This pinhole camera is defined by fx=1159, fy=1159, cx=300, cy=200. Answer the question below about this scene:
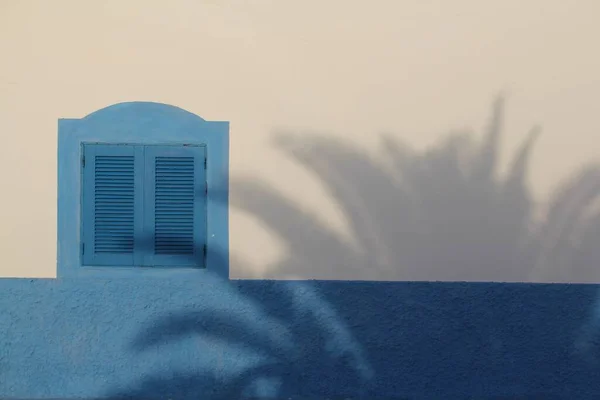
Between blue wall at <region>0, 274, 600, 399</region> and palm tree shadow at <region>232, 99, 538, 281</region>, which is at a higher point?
palm tree shadow at <region>232, 99, 538, 281</region>

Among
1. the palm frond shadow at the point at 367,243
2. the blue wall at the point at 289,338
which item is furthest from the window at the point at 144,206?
the palm frond shadow at the point at 367,243

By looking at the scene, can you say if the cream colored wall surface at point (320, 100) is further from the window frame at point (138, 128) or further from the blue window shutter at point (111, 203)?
the blue window shutter at point (111, 203)

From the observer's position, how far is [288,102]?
25.0 feet

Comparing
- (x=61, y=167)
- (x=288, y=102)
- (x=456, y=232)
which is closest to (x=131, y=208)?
(x=61, y=167)

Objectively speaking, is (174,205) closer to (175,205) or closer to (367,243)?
(175,205)

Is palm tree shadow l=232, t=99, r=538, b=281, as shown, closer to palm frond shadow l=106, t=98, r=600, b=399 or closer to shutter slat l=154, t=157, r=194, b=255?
palm frond shadow l=106, t=98, r=600, b=399

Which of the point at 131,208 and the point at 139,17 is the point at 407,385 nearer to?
the point at 131,208

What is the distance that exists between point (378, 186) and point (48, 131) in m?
2.20

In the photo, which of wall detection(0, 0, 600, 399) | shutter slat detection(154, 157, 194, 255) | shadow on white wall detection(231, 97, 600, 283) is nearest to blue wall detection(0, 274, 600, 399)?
wall detection(0, 0, 600, 399)

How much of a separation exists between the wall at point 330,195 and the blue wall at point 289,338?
0.01 metres

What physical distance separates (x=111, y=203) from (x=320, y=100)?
153 cm

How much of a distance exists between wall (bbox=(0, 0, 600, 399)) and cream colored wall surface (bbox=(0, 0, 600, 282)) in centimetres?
1

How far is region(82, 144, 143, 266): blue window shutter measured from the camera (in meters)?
7.62

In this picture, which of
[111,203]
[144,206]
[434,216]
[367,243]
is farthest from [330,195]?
[111,203]
